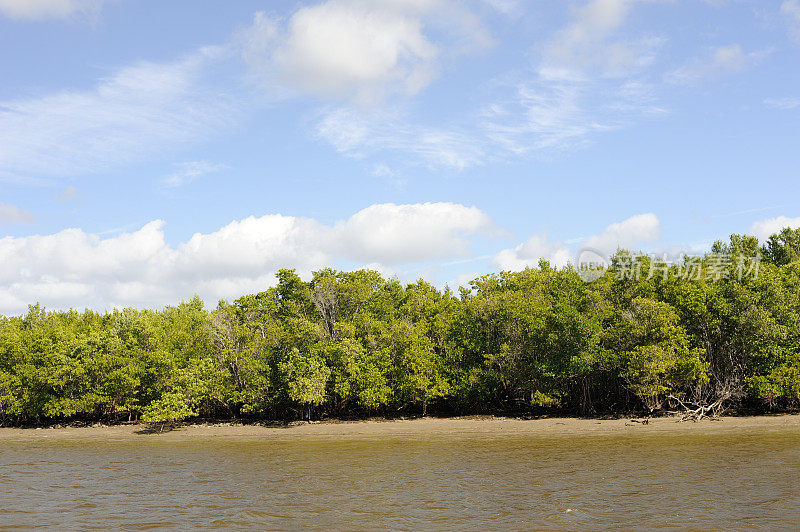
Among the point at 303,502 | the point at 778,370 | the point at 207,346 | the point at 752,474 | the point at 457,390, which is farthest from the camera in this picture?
the point at 207,346

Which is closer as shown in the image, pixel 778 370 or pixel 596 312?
pixel 778 370

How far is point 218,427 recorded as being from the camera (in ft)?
141

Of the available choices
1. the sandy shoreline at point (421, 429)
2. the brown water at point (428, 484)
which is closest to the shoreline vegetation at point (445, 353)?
the sandy shoreline at point (421, 429)

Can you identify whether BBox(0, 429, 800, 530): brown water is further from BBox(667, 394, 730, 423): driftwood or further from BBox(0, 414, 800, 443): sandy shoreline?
BBox(667, 394, 730, 423): driftwood

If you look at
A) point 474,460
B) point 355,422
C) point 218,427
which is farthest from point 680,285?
point 218,427

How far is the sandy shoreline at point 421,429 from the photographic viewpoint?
34.8 m

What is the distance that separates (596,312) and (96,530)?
109 ft

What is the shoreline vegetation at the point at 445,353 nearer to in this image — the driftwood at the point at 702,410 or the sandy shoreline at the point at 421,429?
the driftwood at the point at 702,410

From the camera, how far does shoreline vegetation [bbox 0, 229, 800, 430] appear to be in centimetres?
3675

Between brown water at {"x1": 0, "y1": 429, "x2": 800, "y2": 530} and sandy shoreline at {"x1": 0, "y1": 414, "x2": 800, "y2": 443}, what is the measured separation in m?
2.55

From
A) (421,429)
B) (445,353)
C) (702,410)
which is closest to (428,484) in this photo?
(421,429)

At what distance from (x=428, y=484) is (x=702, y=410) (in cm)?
2390

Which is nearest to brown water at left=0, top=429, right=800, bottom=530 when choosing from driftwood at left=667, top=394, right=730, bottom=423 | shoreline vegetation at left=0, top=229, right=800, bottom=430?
driftwood at left=667, top=394, right=730, bottom=423

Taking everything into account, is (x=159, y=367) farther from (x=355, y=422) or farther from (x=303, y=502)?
(x=303, y=502)
